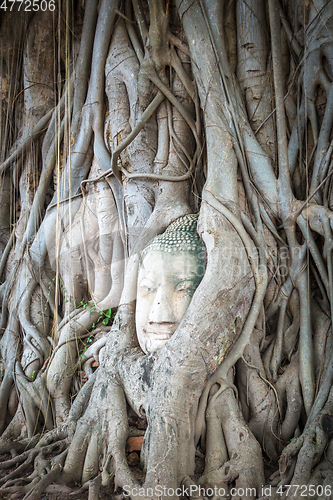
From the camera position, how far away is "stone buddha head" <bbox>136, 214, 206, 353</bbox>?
2133 mm

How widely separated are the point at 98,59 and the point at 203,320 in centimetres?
246

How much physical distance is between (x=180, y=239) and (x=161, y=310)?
16.9 inches

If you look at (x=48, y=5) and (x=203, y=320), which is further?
(x=48, y=5)

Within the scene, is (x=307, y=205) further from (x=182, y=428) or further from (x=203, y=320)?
(x=182, y=428)

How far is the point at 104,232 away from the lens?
3.20 m

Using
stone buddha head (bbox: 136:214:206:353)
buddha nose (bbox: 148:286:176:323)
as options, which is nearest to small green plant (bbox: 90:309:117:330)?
stone buddha head (bbox: 136:214:206:353)

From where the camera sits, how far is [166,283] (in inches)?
85.7

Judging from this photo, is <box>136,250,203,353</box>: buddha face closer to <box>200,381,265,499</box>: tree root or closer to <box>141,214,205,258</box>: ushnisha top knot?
<box>141,214,205,258</box>: ushnisha top knot

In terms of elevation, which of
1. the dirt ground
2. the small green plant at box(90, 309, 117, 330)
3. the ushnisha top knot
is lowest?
the dirt ground

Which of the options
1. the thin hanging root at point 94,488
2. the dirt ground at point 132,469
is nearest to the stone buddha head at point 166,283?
the dirt ground at point 132,469

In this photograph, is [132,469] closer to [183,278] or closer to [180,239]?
[183,278]

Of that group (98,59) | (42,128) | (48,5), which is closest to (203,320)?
(98,59)

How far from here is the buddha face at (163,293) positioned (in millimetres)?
2127

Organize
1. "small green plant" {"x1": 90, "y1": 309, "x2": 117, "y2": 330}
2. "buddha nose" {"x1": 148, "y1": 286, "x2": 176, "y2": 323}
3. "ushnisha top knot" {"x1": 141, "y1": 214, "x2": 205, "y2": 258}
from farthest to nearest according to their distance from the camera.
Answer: "small green plant" {"x1": 90, "y1": 309, "x2": 117, "y2": 330}
"ushnisha top knot" {"x1": 141, "y1": 214, "x2": 205, "y2": 258}
"buddha nose" {"x1": 148, "y1": 286, "x2": 176, "y2": 323}
